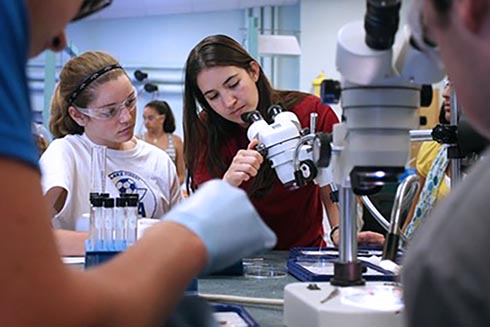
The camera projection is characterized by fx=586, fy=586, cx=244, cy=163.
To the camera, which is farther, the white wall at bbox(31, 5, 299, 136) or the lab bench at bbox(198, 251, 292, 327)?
the white wall at bbox(31, 5, 299, 136)

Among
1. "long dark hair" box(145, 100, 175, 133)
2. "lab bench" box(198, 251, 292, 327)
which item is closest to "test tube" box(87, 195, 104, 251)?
"lab bench" box(198, 251, 292, 327)

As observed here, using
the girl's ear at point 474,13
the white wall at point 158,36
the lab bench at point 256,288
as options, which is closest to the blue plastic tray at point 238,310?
the lab bench at point 256,288

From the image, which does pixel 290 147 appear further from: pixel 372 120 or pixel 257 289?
pixel 372 120

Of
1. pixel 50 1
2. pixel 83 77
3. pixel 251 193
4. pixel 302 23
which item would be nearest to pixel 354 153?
pixel 50 1

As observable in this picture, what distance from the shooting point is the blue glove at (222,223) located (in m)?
0.64

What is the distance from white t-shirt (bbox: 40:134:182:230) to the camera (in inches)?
72.6

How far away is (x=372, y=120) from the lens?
843mm

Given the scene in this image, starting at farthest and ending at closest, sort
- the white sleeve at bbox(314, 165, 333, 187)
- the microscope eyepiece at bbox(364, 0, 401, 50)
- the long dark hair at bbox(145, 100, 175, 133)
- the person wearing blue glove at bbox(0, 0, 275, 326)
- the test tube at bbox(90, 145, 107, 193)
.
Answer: the long dark hair at bbox(145, 100, 175, 133) → the test tube at bbox(90, 145, 107, 193) → the white sleeve at bbox(314, 165, 333, 187) → the microscope eyepiece at bbox(364, 0, 401, 50) → the person wearing blue glove at bbox(0, 0, 275, 326)

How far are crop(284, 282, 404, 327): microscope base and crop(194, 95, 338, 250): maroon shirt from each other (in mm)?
825

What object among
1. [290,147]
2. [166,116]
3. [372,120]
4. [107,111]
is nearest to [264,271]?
[290,147]

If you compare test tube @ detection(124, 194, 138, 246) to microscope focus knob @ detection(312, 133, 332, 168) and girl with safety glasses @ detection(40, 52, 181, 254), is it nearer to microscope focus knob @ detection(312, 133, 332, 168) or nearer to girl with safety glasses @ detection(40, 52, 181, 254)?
microscope focus knob @ detection(312, 133, 332, 168)

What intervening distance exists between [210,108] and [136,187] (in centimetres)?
37

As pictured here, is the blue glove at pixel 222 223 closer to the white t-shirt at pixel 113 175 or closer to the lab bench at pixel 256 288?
the lab bench at pixel 256 288

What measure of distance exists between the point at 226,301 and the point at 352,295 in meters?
0.25
